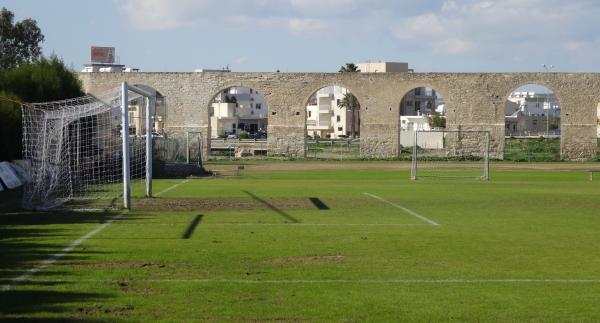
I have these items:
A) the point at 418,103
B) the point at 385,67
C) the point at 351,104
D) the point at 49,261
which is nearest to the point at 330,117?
the point at 385,67

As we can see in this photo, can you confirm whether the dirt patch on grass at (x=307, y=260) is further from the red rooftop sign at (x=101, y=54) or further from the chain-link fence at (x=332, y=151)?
the red rooftop sign at (x=101, y=54)

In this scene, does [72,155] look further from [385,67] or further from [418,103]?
[418,103]

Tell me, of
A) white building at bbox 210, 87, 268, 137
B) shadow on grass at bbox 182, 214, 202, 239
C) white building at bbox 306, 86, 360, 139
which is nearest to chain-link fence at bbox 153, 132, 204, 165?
shadow on grass at bbox 182, 214, 202, 239

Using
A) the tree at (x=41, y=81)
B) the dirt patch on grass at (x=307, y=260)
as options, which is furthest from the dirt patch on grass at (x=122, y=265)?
the tree at (x=41, y=81)

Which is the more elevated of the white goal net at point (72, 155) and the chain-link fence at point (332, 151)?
the white goal net at point (72, 155)

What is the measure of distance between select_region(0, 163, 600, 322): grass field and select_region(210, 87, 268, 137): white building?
4414 inches

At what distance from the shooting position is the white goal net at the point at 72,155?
22.9 meters

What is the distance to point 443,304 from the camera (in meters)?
9.18

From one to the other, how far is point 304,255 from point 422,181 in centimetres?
2470

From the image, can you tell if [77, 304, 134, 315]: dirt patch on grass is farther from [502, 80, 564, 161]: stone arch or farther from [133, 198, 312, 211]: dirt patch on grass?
[502, 80, 564, 161]: stone arch

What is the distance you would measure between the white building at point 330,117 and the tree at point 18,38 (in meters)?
55.8

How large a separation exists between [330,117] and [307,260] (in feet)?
408

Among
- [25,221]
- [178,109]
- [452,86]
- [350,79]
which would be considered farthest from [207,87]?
[25,221]

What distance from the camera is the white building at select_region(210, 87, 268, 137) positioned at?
135 m
